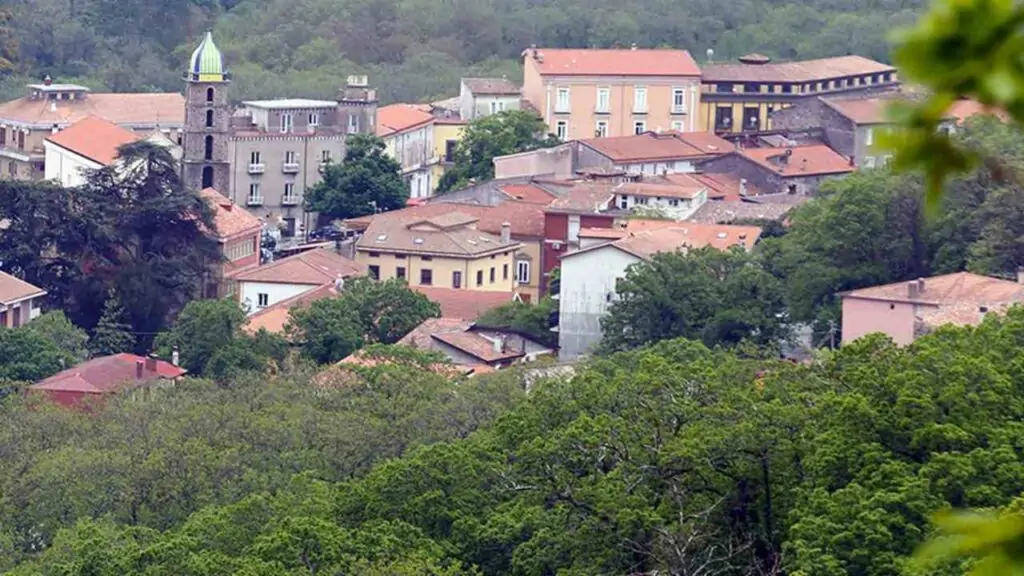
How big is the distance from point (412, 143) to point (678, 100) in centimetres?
691

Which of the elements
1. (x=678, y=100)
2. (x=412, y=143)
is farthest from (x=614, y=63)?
(x=412, y=143)

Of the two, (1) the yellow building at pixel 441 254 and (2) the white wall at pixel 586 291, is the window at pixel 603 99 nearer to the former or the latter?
(1) the yellow building at pixel 441 254

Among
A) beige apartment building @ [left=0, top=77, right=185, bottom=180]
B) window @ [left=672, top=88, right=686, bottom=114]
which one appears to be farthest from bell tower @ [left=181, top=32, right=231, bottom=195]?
window @ [left=672, top=88, right=686, bottom=114]

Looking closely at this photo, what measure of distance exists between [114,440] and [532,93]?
3490 centimetres

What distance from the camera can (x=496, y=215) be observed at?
151 ft

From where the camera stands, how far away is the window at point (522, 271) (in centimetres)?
4488

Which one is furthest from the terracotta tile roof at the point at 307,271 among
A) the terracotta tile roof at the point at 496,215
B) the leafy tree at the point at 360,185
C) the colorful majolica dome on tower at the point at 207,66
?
the colorful majolica dome on tower at the point at 207,66

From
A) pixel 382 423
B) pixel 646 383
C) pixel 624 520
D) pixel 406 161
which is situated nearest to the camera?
pixel 624 520

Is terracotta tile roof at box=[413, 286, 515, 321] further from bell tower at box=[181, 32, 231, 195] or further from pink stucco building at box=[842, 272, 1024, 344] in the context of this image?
bell tower at box=[181, 32, 231, 195]

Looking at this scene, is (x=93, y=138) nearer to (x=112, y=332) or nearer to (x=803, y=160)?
(x=112, y=332)

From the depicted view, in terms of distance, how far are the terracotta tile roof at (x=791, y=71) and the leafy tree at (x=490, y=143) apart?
21.6 ft

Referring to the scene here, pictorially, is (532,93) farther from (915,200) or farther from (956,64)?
(956,64)

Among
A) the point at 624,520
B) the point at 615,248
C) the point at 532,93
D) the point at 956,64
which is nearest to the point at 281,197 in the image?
the point at 532,93

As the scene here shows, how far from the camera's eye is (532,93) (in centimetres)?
5972
